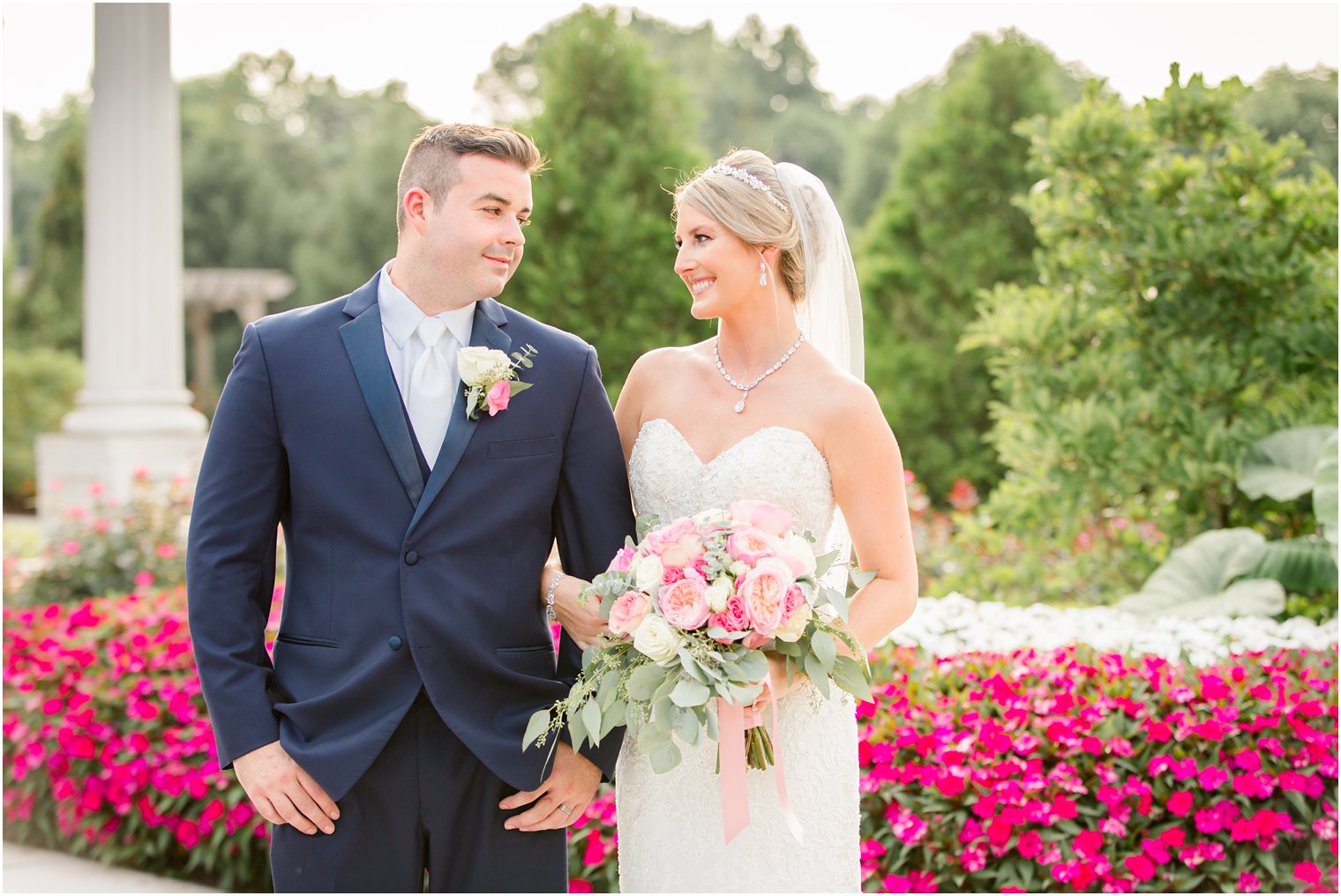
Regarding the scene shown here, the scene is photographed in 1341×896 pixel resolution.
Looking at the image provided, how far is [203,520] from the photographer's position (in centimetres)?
256

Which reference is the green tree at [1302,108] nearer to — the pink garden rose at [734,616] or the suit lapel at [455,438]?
the suit lapel at [455,438]

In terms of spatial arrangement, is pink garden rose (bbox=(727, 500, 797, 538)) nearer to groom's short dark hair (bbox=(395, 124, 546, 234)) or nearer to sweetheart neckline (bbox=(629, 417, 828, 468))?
sweetheart neckline (bbox=(629, 417, 828, 468))

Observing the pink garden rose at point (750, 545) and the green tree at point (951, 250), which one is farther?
the green tree at point (951, 250)

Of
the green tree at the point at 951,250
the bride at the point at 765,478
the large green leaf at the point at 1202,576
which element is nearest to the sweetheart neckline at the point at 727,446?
the bride at the point at 765,478

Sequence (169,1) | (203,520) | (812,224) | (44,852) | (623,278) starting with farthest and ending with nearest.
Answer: (623,278) < (169,1) < (44,852) < (812,224) < (203,520)

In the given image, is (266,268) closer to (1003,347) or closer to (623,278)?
(623,278)

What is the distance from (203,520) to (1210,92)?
592 cm

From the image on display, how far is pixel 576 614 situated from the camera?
8.67 ft

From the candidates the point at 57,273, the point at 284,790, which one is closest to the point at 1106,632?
the point at 284,790

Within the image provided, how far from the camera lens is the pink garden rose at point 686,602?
2.33 meters

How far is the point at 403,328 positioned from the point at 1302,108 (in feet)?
26.4

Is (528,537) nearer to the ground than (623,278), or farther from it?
nearer to the ground

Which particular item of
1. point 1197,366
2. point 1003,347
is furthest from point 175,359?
point 1197,366

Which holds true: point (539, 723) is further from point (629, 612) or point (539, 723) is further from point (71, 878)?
point (71, 878)
